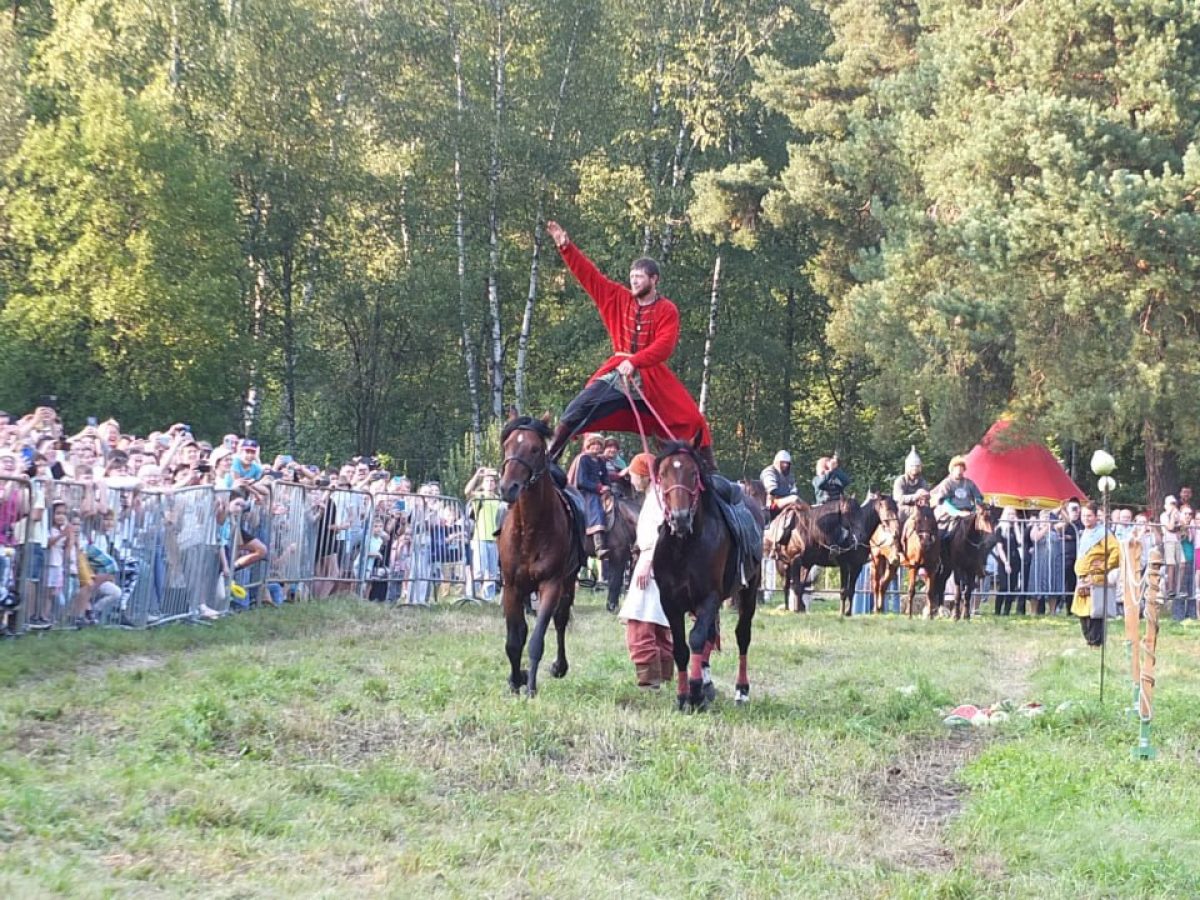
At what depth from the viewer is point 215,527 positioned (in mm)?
16500

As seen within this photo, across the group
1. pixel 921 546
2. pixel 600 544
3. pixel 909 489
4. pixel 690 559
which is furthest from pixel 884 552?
pixel 690 559

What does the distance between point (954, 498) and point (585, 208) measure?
56.3 ft

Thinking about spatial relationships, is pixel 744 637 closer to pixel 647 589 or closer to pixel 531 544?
pixel 647 589

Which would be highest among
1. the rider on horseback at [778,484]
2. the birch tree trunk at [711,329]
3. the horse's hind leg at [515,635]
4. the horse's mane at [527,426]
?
the birch tree trunk at [711,329]

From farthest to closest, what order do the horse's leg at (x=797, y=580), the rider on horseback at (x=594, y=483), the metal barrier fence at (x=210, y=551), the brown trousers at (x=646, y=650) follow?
1. the horse's leg at (x=797, y=580)
2. the rider on horseback at (x=594, y=483)
3. the metal barrier fence at (x=210, y=551)
4. the brown trousers at (x=646, y=650)

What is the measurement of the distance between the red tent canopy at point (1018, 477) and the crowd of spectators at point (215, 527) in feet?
49.2

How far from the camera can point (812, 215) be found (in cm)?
3825

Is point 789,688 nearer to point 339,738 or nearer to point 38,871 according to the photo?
point 339,738

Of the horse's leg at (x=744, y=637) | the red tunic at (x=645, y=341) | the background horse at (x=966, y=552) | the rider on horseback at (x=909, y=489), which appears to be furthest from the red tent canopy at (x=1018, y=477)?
the red tunic at (x=645, y=341)

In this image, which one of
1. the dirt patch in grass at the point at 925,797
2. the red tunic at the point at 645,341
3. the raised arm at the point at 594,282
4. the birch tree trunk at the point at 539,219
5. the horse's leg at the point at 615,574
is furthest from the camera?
the birch tree trunk at the point at 539,219

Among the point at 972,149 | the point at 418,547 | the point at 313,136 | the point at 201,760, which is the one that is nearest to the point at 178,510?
the point at 418,547

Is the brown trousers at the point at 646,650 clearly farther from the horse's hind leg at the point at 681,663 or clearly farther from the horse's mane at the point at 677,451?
the horse's mane at the point at 677,451

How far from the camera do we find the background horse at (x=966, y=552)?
84.2ft

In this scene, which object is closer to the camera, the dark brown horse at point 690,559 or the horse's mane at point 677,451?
the dark brown horse at point 690,559
